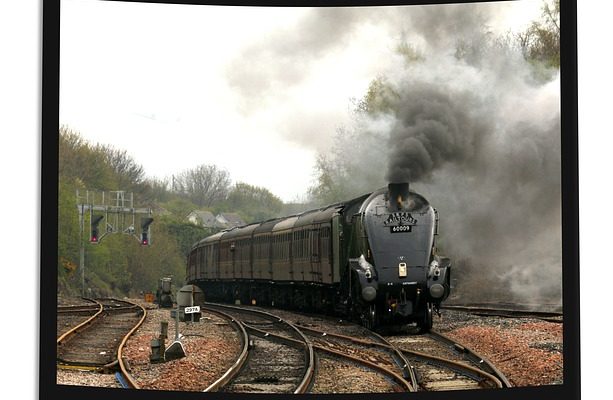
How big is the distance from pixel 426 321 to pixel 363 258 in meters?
1.47

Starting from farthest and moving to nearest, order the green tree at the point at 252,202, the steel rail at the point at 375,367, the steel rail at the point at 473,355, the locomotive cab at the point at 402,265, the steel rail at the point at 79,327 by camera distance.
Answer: the locomotive cab at the point at 402,265
the green tree at the point at 252,202
the steel rail at the point at 79,327
the steel rail at the point at 473,355
the steel rail at the point at 375,367

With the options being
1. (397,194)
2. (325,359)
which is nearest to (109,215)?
(325,359)

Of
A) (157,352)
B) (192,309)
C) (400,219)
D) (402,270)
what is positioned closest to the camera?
(157,352)

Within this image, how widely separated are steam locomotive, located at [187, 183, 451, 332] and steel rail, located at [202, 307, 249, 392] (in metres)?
0.87

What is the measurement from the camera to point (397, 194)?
1509cm

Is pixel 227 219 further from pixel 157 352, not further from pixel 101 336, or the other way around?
pixel 157 352

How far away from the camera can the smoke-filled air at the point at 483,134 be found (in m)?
12.8

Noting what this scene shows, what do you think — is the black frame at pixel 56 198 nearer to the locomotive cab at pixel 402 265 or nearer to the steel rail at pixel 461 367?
the steel rail at pixel 461 367

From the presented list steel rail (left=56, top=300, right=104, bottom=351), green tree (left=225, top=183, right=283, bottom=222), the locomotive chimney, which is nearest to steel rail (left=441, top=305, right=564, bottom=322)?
the locomotive chimney

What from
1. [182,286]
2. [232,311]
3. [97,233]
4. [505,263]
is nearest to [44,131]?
[97,233]

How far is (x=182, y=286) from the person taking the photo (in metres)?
13.6

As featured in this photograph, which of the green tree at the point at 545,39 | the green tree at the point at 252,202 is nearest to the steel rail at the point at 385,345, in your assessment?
the green tree at the point at 252,202

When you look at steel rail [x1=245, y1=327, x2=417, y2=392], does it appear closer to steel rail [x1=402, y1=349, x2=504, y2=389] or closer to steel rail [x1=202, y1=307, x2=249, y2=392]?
steel rail [x1=402, y1=349, x2=504, y2=389]

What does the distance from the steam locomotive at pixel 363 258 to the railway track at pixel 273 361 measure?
48.2 inches
